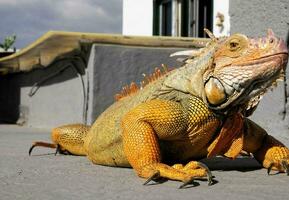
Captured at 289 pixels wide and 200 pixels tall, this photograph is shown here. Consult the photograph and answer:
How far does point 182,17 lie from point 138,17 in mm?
1848

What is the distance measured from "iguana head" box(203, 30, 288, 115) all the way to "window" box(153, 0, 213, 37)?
6.98 m

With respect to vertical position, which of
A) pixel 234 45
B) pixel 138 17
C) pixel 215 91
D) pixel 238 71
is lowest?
pixel 215 91

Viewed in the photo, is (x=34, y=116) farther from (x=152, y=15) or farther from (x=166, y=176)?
(x=166, y=176)

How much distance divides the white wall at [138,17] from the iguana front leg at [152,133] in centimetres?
899

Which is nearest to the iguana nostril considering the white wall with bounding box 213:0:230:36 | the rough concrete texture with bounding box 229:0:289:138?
the rough concrete texture with bounding box 229:0:289:138

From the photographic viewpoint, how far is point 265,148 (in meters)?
3.22

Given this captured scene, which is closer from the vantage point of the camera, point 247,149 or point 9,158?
point 247,149

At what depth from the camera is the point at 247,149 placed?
327 centimetres

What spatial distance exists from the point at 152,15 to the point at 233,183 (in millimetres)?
9414

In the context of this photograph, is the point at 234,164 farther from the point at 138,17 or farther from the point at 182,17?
the point at 138,17

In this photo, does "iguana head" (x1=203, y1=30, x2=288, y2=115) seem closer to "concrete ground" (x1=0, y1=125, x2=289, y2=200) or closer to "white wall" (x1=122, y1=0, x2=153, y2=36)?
"concrete ground" (x1=0, y1=125, x2=289, y2=200)

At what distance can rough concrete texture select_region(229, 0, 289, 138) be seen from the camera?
210 inches

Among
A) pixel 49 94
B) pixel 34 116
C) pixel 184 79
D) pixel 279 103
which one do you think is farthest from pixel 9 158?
pixel 34 116

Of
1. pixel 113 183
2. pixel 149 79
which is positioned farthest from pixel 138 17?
pixel 113 183
